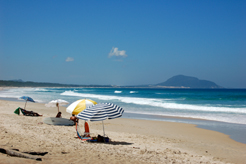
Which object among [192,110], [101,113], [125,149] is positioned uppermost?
[101,113]

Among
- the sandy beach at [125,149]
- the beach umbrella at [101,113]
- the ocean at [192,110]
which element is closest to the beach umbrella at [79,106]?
the sandy beach at [125,149]

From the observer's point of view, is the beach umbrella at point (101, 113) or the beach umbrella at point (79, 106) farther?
the beach umbrella at point (79, 106)

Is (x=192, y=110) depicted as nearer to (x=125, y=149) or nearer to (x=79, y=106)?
(x=79, y=106)

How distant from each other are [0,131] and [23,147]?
288 centimetres

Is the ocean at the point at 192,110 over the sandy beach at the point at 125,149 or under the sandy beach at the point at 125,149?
under

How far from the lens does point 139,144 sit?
8547 mm

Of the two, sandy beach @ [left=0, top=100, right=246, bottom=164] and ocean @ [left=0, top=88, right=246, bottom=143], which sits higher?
sandy beach @ [left=0, top=100, right=246, bottom=164]

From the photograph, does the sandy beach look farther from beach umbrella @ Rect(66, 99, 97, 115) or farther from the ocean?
the ocean

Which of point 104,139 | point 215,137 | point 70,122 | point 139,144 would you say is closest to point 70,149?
point 104,139

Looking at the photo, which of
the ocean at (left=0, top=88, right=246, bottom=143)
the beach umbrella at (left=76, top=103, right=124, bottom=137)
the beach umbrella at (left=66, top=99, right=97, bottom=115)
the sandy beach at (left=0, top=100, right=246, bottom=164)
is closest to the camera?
the sandy beach at (left=0, top=100, right=246, bottom=164)

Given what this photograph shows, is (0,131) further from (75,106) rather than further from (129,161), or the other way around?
(129,161)

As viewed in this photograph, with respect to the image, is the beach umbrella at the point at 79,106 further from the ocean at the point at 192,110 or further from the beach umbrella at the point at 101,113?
the ocean at the point at 192,110

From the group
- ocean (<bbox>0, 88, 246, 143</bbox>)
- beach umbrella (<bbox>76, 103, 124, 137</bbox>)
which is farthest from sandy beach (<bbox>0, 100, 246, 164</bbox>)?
ocean (<bbox>0, 88, 246, 143</bbox>)

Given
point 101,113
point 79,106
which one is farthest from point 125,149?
point 79,106
